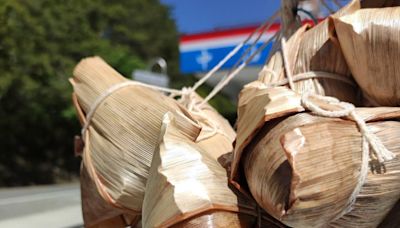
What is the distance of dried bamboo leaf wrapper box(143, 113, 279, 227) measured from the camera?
3.50ft

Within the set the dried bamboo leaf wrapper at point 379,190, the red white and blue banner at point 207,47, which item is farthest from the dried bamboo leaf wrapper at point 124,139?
the red white and blue banner at point 207,47

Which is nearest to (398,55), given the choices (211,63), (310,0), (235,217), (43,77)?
(235,217)

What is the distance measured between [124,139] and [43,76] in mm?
12628

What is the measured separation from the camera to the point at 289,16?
61.6 inches

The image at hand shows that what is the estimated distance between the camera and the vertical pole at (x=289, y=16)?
1.54m

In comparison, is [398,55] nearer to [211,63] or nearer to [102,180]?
[102,180]

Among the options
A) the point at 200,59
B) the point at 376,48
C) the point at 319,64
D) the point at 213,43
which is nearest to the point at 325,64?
the point at 319,64

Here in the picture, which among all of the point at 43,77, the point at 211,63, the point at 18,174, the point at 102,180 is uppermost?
the point at 102,180

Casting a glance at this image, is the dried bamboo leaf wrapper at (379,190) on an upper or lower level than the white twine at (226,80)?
upper

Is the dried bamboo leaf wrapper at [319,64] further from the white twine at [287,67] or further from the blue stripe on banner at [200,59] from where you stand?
the blue stripe on banner at [200,59]

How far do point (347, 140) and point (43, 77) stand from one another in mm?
13194

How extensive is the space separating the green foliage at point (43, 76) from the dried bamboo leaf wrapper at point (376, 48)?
8665 mm

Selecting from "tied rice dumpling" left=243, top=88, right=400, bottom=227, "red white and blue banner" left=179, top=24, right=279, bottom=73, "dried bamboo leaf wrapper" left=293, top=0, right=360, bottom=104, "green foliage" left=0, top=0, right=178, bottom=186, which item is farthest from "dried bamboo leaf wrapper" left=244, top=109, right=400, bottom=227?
"green foliage" left=0, top=0, right=178, bottom=186

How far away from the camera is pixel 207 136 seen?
1.41 meters
